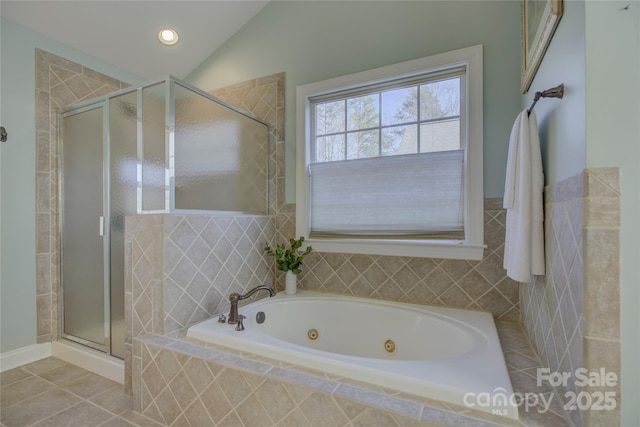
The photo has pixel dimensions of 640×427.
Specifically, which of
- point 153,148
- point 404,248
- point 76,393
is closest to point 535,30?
point 404,248

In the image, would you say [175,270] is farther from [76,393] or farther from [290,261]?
[76,393]

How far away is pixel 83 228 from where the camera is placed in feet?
7.07

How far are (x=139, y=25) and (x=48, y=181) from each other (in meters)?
1.40

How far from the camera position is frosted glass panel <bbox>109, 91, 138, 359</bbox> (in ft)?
6.30

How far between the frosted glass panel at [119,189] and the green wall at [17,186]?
70 centimetres

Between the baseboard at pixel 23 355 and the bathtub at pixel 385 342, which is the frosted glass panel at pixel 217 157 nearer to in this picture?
the bathtub at pixel 385 342

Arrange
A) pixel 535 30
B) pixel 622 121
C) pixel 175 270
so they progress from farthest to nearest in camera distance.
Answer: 1. pixel 175 270
2. pixel 535 30
3. pixel 622 121

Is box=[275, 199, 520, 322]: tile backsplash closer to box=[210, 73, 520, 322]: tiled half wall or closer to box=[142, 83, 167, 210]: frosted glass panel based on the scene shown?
box=[210, 73, 520, 322]: tiled half wall

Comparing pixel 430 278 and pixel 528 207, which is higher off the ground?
pixel 528 207

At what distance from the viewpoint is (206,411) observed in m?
1.31

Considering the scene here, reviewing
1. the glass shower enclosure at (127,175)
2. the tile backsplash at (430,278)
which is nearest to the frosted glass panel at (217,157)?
the glass shower enclosure at (127,175)

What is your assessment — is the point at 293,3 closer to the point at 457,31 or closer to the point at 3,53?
the point at 457,31

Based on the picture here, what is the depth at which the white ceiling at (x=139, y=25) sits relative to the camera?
2086mm

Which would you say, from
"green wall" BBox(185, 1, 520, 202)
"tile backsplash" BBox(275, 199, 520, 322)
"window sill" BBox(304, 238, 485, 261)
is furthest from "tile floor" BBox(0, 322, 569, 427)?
"green wall" BBox(185, 1, 520, 202)
